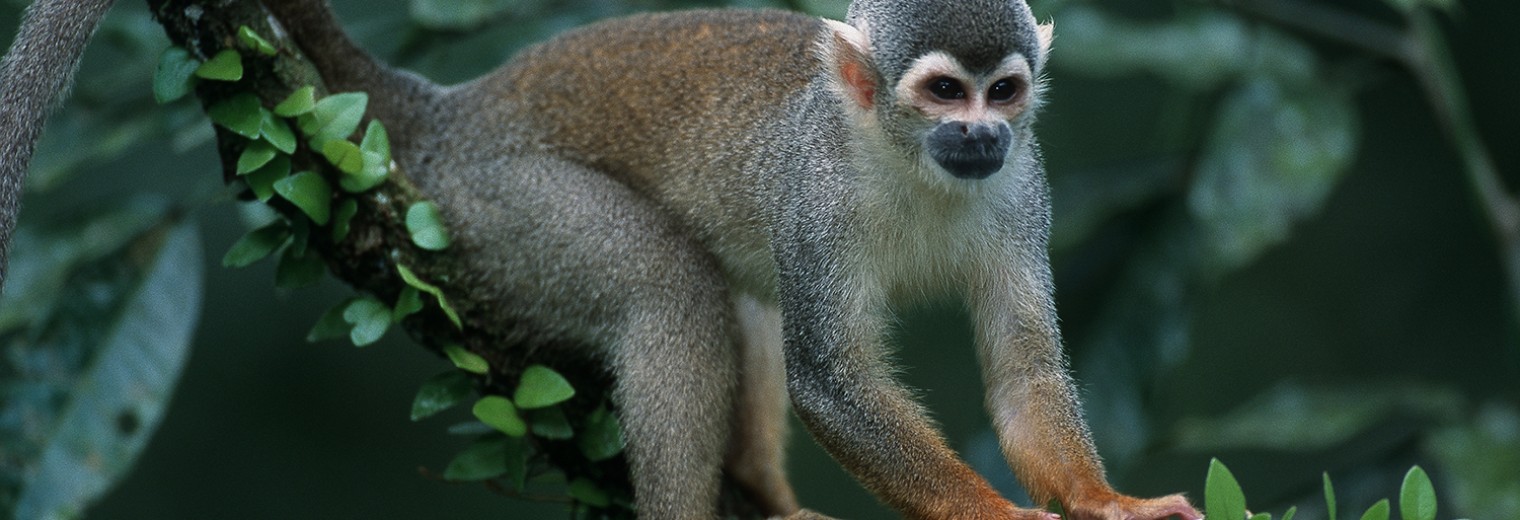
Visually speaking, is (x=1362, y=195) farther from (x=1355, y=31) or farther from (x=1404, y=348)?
(x=1355, y=31)

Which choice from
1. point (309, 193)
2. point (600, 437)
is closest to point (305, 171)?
point (309, 193)

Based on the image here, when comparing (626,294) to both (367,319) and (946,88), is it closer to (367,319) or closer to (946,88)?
(367,319)

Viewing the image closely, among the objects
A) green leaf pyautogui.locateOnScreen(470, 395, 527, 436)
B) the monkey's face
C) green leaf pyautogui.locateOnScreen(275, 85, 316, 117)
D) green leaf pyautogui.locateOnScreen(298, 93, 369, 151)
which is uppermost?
the monkey's face

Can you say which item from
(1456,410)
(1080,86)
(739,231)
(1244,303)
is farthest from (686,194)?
(1244,303)

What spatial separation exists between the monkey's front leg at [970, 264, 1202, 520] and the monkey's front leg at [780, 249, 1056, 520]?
0.16 m

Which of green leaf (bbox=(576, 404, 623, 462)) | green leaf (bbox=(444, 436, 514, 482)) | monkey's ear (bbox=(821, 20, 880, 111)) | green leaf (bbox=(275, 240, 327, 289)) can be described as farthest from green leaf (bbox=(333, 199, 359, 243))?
monkey's ear (bbox=(821, 20, 880, 111))

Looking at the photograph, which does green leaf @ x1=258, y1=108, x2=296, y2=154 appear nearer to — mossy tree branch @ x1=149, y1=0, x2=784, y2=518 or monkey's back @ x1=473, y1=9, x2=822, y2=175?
mossy tree branch @ x1=149, y1=0, x2=784, y2=518

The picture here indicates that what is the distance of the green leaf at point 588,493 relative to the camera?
135 inches

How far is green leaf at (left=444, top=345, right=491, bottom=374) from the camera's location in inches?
126

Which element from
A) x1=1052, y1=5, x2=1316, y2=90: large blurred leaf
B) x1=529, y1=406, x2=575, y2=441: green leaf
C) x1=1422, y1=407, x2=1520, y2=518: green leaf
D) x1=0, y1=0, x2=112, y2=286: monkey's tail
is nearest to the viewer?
x1=0, y1=0, x2=112, y2=286: monkey's tail

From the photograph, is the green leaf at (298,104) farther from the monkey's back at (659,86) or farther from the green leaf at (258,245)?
the monkey's back at (659,86)

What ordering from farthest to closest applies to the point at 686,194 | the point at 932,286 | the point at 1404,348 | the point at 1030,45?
1. the point at 1404,348
2. the point at 686,194
3. the point at 932,286
4. the point at 1030,45

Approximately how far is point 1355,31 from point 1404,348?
314 cm

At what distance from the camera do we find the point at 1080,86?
7.48 m
